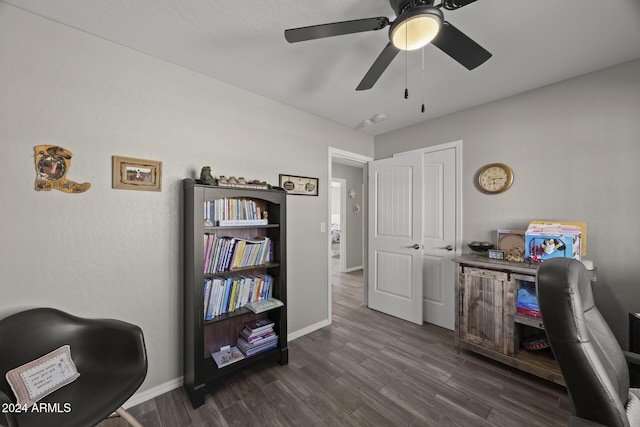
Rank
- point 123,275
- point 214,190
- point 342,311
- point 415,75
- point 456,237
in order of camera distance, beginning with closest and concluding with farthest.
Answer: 1. point 123,275
2. point 214,190
3. point 415,75
4. point 456,237
5. point 342,311

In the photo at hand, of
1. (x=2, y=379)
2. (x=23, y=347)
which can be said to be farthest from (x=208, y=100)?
(x=2, y=379)

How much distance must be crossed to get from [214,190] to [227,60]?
105cm

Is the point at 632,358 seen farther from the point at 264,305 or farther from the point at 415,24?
the point at 264,305

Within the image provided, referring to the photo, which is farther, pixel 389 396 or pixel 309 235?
pixel 309 235

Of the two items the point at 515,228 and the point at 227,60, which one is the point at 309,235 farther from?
the point at 515,228

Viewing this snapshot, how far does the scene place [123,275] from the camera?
1772mm

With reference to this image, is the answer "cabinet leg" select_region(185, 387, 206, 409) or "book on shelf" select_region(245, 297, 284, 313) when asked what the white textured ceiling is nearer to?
"book on shelf" select_region(245, 297, 284, 313)

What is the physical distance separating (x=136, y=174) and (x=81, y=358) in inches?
47.7

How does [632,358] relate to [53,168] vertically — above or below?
below

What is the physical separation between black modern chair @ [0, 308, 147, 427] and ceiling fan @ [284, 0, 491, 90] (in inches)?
79.0

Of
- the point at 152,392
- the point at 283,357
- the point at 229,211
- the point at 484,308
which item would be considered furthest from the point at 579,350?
the point at 152,392

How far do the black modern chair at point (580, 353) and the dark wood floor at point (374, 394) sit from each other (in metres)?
0.94

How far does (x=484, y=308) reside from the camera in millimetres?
2264

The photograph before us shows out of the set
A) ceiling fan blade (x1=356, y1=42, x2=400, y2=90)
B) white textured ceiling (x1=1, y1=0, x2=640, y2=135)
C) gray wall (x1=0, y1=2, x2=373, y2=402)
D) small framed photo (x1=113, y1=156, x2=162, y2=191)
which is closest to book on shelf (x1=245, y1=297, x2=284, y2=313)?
gray wall (x1=0, y1=2, x2=373, y2=402)
